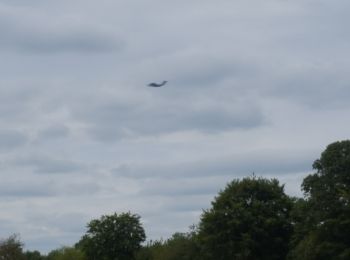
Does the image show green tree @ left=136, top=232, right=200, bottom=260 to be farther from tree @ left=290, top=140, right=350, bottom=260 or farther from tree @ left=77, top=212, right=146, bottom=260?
tree @ left=290, top=140, right=350, bottom=260

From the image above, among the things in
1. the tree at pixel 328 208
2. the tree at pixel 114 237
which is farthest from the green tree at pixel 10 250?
the tree at pixel 328 208

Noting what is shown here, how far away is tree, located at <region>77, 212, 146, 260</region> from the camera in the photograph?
11362 cm

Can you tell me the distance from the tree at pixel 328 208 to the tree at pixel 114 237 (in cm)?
4215

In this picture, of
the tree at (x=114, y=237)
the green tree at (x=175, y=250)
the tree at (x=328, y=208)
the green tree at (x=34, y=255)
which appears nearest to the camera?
the tree at (x=328, y=208)

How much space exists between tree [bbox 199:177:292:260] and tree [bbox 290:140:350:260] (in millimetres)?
10967

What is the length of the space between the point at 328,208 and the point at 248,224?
51.9ft

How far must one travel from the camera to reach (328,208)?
235 ft

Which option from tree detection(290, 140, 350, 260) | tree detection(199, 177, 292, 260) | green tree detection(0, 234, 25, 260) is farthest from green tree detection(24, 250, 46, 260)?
tree detection(290, 140, 350, 260)

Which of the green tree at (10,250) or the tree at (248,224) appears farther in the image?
the green tree at (10,250)

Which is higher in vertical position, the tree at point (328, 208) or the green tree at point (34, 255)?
the green tree at point (34, 255)

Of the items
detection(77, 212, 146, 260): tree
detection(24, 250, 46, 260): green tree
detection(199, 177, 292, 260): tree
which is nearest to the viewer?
detection(199, 177, 292, 260): tree

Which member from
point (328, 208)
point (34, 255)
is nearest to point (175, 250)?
point (328, 208)

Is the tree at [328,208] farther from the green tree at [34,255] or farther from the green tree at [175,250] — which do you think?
the green tree at [34,255]

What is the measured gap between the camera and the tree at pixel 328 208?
7038 cm
